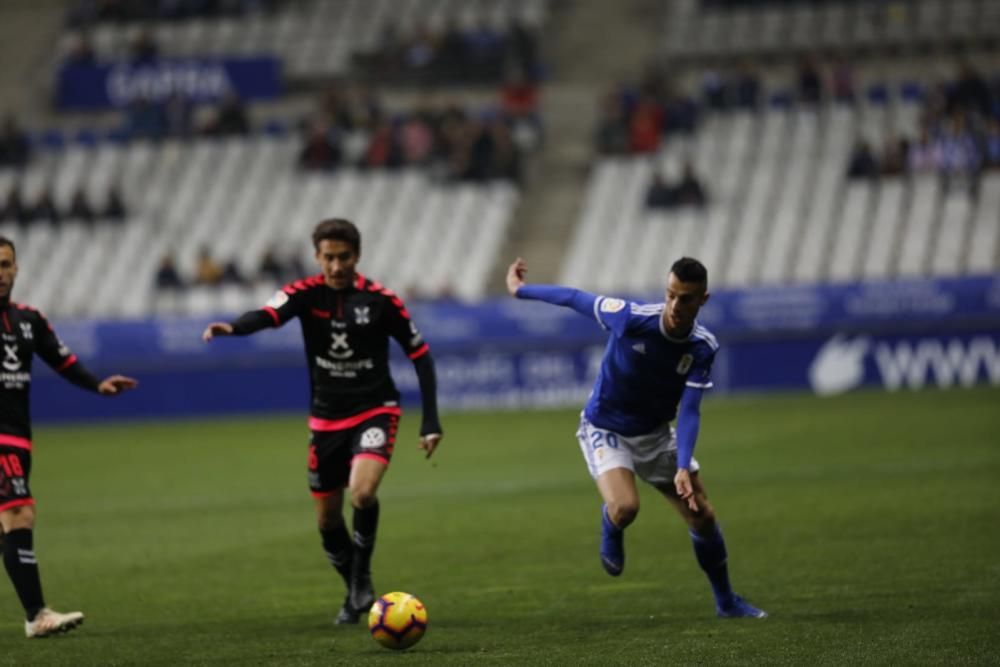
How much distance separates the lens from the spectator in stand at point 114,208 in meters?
34.5

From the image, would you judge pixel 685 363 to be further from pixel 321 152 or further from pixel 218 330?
pixel 321 152

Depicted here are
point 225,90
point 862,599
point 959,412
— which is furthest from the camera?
point 225,90

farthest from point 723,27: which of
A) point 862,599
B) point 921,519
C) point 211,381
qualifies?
point 862,599

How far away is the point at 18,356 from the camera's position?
30.9ft

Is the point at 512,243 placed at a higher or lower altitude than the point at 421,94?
lower

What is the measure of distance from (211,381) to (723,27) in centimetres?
1446

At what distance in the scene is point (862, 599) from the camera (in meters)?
9.56

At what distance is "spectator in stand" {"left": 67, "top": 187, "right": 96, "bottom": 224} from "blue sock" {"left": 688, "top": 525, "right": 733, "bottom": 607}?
2716 cm

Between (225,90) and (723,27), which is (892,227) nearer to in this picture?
(723,27)

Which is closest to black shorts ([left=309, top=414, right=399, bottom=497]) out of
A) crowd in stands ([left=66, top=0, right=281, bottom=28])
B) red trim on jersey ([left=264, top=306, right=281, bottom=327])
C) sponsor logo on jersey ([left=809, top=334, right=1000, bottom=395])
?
red trim on jersey ([left=264, top=306, right=281, bottom=327])

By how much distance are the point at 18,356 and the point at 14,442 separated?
1.58 feet

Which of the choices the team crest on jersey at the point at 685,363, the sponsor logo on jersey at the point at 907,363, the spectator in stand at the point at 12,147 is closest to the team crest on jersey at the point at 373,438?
the team crest on jersey at the point at 685,363

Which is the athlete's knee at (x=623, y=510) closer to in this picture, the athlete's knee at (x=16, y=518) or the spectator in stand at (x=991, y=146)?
the athlete's knee at (x=16, y=518)

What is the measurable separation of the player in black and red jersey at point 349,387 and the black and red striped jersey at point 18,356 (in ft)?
4.24
